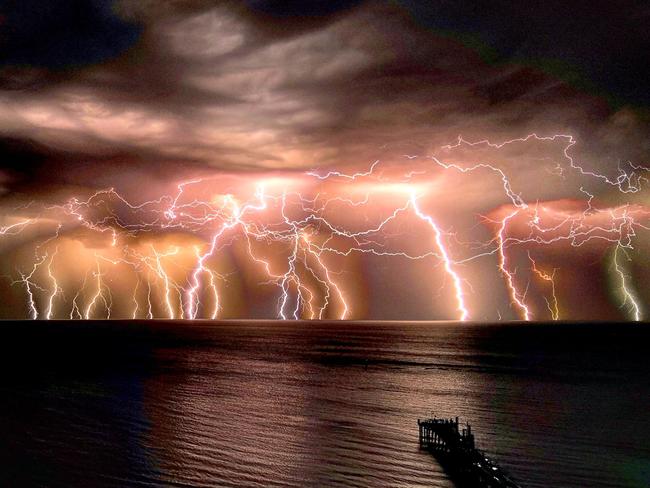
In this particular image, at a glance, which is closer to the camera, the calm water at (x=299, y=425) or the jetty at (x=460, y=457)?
the jetty at (x=460, y=457)

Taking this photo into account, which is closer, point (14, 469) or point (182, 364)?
point (14, 469)

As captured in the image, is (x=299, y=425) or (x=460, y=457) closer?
(x=460, y=457)

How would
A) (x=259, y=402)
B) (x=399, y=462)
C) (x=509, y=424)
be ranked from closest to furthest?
(x=399, y=462) → (x=509, y=424) → (x=259, y=402)

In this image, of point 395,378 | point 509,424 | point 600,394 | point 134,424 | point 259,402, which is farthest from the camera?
point 395,378

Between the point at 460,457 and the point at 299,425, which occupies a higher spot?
the point at 299,425

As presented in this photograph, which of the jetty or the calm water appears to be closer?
the jetty

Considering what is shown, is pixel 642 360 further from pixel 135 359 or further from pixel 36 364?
pixel 36 364

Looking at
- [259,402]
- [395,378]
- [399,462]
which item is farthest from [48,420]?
[395,378]

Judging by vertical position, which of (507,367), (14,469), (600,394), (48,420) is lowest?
(14,469)
